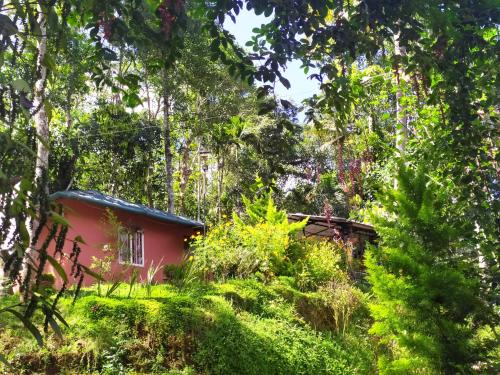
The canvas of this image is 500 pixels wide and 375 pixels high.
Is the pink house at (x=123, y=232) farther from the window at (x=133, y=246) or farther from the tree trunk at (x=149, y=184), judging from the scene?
the tree trunk at (x=149, y=184)

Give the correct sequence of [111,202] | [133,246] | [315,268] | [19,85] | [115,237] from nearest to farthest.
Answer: [19,85], [315,268], [115,237], [111,202], [133,246]

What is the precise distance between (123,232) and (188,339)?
7050 mm

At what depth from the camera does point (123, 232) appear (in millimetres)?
12883

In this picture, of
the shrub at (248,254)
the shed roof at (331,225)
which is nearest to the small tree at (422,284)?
the shrub at (248,254)

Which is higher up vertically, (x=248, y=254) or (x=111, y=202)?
(x=111, y=202)

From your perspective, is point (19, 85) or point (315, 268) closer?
point (19, 85)

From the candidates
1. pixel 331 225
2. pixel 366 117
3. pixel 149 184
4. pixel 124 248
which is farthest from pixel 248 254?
pixel 149 184

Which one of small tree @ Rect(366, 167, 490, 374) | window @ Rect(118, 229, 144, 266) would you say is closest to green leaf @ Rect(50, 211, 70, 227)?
small tree @ Rect(366, 167, 490, 374)

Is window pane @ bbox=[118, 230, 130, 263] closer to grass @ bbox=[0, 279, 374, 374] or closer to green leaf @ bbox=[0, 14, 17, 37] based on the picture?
grass @ bbox=[0, 279, 374, 374]

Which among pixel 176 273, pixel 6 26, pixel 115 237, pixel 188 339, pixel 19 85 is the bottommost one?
pixel 188 339

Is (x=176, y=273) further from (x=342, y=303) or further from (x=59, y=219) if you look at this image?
(x=59, y=219)

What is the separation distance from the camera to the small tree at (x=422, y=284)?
582 centimetres

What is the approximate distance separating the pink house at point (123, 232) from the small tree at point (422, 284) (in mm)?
5791

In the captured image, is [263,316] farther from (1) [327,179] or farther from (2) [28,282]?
(1) [327,179]
